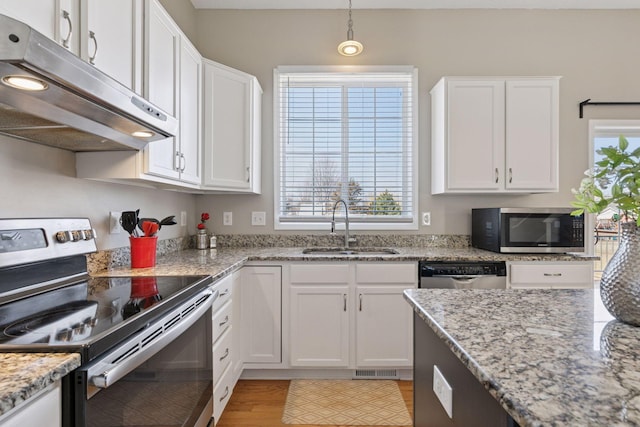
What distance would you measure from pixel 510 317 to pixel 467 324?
0.47ft

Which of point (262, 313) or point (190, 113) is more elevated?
point (190, 113)

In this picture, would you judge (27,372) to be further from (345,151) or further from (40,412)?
(345,151)

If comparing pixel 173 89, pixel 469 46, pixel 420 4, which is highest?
pixel 420 4

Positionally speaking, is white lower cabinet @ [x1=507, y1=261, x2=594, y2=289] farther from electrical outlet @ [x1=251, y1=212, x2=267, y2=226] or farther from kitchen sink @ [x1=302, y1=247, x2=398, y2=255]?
electrical outlet @ [x1=251, y1=212, x2=267, y2=226]

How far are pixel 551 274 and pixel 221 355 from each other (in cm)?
220

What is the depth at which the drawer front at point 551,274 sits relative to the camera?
7.61 feet

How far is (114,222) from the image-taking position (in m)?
1.87

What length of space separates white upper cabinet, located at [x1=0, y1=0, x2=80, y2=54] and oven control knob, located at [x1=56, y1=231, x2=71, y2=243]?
2.39 feet

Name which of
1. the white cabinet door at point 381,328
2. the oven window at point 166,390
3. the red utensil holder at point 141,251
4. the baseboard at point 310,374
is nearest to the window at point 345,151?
the white cabinet door at point 381,328

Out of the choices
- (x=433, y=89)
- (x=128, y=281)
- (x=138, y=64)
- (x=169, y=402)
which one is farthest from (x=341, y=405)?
(x=433, y=89)

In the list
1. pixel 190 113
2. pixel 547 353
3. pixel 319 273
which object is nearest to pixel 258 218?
pixel 319 273

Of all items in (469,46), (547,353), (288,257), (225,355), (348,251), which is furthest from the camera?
(469,46)

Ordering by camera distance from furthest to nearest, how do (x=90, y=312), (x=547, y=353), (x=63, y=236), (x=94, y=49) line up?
(x=63, y=236)
(x=94, y=49)
(x=90, y=312)
(x=547, y=353)

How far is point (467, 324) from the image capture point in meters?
0.85
